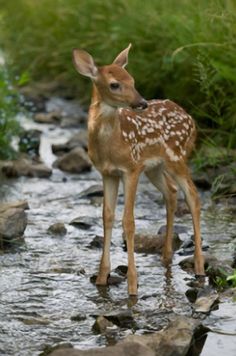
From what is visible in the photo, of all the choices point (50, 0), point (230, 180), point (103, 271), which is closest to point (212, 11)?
point (230, 180)

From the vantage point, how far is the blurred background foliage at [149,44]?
377 inches

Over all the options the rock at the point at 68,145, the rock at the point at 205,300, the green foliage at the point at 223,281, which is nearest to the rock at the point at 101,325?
the rock at the point at 205,300

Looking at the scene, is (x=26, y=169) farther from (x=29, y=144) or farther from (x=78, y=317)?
A: (x=78, y=317)

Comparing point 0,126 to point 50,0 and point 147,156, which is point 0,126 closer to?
point 147,156

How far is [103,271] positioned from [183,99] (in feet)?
14.5

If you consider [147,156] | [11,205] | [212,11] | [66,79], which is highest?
[212,11]

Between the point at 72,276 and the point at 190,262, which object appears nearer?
the point at 72,276

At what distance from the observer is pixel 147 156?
24.5 feet

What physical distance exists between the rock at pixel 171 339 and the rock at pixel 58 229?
2706mm

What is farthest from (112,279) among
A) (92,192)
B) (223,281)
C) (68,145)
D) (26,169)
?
(68,145)

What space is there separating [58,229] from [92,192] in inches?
56.4

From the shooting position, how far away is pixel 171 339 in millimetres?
5762

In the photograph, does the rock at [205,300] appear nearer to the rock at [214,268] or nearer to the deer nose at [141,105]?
the rock at [214,268]

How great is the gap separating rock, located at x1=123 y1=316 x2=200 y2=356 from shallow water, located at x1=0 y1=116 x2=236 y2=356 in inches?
10.1
